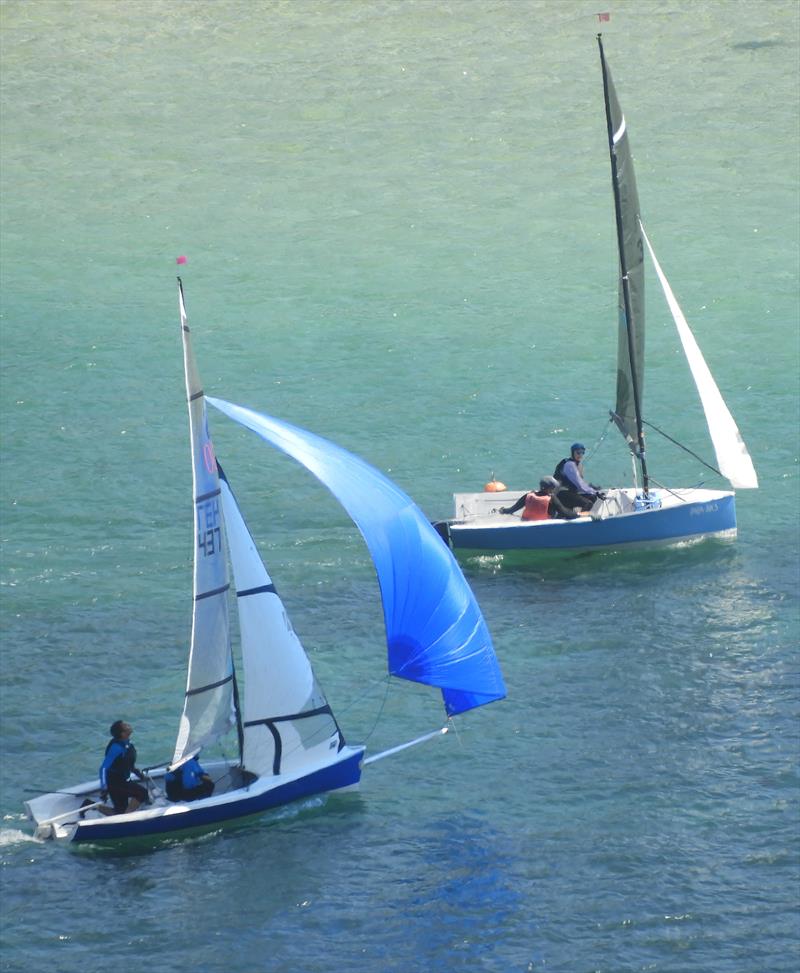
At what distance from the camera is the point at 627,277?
31922mm

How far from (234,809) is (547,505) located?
35.0 feet

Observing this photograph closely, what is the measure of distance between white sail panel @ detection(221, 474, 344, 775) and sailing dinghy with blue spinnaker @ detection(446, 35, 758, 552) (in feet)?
27.1

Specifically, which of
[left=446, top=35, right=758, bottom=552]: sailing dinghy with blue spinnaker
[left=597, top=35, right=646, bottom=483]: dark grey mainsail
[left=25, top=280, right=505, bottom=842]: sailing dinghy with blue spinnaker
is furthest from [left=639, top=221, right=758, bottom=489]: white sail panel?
[left=25, top=280, right=505, bottom=842]: sailing dinghy with blue spinnaker

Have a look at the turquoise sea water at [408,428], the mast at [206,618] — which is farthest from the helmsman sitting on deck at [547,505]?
the mast at [206,618]

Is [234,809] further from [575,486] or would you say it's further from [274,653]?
[575,486]

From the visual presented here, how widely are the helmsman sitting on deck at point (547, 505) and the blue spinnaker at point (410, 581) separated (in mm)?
8879

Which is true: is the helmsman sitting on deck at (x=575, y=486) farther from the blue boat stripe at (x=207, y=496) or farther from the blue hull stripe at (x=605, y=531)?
the blue boat stripe at (x=207, y=496)

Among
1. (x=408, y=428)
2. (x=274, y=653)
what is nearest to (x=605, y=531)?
(x=408, y=428)

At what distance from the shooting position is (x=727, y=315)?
1692 inches

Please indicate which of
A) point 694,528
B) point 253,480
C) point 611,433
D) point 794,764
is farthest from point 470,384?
point 794,764

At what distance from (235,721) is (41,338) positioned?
70.0ft

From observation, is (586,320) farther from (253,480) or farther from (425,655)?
(425,655)

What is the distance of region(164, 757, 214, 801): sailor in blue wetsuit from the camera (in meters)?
22.3

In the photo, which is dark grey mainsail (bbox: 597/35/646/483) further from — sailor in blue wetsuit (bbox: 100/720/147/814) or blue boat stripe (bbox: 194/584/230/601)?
sailor in blue wetsuit (bbox: 100/720/147/814)
